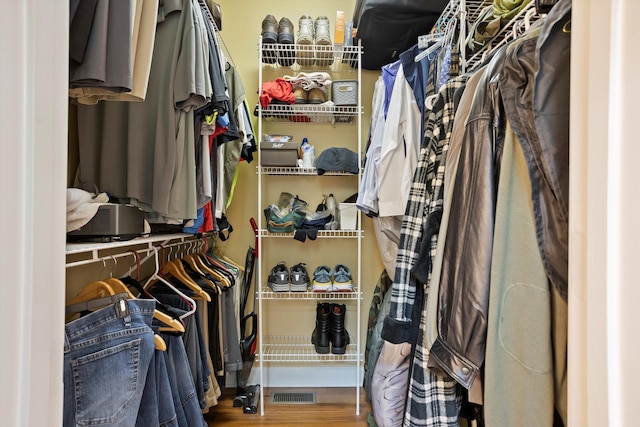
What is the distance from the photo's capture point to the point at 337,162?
195 cm

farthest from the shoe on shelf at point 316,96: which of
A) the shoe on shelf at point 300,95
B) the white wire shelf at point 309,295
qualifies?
the white wire shelf at point 309,295

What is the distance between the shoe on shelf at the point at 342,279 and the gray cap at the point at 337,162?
2.01ft

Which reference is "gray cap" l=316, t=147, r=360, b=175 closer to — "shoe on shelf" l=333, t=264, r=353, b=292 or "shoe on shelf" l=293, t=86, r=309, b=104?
"shoe on shelf" l=293, t=86, r=309, b=104

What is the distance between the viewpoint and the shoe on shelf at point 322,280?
6.36 feet

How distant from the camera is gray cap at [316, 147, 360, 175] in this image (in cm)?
194

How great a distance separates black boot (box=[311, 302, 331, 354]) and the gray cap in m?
0.87

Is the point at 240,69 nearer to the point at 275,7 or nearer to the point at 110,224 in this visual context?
the point at 275,7

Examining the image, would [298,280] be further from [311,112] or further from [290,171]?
[311,112]

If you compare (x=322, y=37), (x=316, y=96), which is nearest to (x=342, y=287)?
(x=316, y=96)

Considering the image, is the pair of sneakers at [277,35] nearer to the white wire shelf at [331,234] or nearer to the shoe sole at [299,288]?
the white wire shelf at [331,234]

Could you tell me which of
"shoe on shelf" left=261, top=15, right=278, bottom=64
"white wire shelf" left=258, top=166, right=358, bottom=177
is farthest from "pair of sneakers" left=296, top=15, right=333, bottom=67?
"white wire shelf" left=258, top=166, right=358, bottom=177

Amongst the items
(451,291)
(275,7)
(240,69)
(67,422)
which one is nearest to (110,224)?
(67,422)
